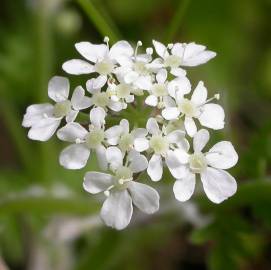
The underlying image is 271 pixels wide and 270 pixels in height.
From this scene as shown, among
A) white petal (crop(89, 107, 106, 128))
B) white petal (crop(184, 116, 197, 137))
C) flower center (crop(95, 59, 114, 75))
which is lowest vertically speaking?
white petal (crop(184, 116, 197, 137))

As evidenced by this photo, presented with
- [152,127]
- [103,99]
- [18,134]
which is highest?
[103,99]

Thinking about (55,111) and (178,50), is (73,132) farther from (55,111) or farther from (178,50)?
(178,50)

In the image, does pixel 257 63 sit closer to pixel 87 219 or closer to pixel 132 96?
pixel 87 219

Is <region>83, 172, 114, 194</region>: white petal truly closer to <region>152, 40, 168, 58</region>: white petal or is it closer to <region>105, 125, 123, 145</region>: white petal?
<region>105, 125, 123, 145</region>: white petal

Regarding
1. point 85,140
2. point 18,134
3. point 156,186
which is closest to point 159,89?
point 85,140

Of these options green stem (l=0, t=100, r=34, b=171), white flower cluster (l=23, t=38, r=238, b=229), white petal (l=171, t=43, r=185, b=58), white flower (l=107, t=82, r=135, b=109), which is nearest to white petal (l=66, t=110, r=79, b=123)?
white flower cluster (l=23, t=38, r=238, b=229)

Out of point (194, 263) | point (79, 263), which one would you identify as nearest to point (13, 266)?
point (79, 263)

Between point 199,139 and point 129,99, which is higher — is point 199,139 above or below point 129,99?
below
